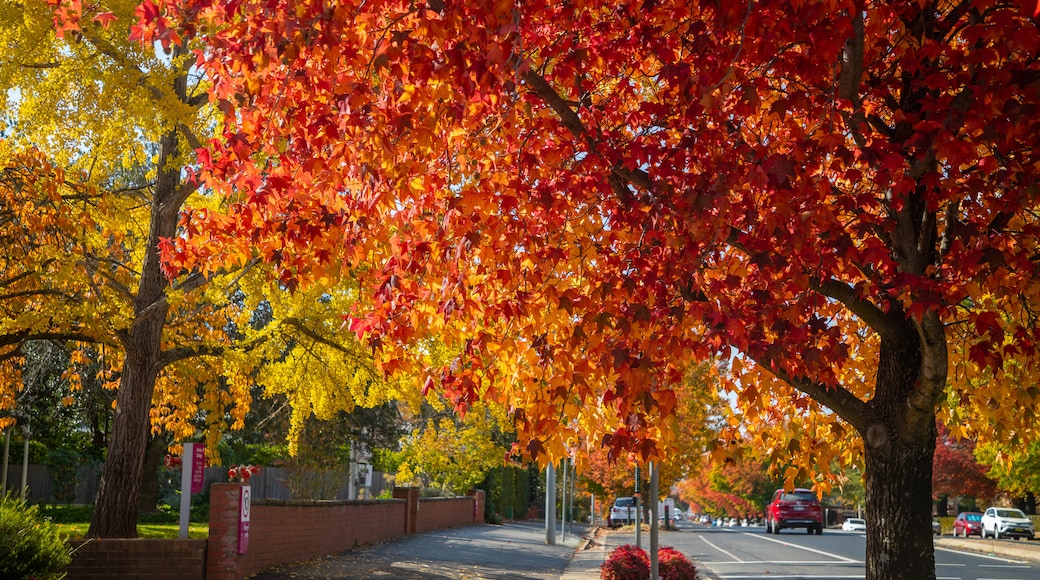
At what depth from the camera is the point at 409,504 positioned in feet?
98.8

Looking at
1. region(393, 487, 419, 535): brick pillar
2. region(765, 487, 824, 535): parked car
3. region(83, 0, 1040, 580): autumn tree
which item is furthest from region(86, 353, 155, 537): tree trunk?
region(765, 487, 824, 535): parked car

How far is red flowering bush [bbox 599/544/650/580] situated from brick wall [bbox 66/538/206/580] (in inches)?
270

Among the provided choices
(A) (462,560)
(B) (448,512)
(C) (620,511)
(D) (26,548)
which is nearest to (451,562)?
(A) (462,560)

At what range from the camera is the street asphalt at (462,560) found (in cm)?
1766

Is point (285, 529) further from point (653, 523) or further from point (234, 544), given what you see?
point (653, 523)

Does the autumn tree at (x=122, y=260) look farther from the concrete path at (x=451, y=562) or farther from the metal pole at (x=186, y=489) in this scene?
the concrete path at (x=451, y=562)

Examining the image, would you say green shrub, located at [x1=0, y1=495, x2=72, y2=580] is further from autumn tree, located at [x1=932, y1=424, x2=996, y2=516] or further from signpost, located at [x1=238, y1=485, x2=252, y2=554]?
autumn tree, located at [x1=932, y1=424, x2=996, y2=516]

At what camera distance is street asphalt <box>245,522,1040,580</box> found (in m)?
17.7

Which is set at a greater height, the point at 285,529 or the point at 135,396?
the point at 135,396

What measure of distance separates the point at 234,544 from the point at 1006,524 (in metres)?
41.4

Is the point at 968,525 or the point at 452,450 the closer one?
the point at 452,450

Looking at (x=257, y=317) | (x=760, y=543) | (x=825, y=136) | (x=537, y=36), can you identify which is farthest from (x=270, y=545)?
(x=760, y=543)

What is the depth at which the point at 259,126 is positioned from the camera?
6969mm

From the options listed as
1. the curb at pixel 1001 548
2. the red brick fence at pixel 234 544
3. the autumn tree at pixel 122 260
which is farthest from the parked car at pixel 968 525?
the autumn tree at pixel 122 260
